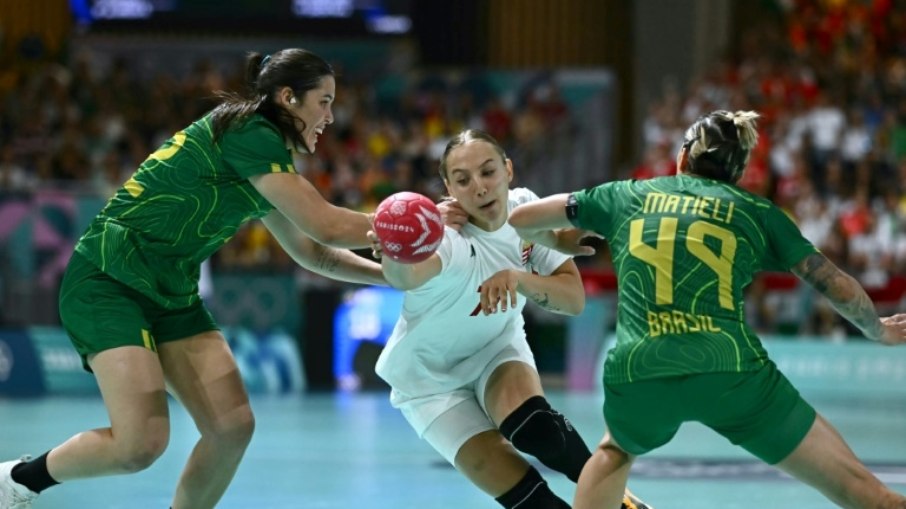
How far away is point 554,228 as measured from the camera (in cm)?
503

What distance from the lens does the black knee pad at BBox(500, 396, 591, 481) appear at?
5.34 m

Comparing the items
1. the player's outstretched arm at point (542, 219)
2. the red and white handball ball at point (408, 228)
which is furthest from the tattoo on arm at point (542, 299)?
the red and white handball ball at point (408, 228)

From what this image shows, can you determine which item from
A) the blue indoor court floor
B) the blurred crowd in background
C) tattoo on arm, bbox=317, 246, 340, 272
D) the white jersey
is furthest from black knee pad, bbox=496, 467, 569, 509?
the blurred crowd in background

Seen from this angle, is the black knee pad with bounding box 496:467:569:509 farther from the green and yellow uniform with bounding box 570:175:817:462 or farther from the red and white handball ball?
the red and white handball ball

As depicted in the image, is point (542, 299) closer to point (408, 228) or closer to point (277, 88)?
point (408, 228)

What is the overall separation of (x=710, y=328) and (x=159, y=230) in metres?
2.14

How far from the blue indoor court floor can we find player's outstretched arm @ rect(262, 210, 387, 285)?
163 cm

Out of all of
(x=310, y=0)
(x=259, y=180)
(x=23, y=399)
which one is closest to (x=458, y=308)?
(x=259, y=180)

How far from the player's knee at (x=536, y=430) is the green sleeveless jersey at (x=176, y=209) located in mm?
1275

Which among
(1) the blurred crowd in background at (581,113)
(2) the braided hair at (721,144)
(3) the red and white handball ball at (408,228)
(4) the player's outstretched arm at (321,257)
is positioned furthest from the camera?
(1) the blurred crowd in background at (581,113)

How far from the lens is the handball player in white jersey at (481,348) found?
211 inches

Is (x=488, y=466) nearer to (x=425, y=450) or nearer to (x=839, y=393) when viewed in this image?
(x=425, y=450)

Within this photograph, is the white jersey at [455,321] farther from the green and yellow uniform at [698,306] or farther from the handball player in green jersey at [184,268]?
the green and yellow uniform at [698,306]

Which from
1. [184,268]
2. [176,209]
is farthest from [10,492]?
[176,209]
